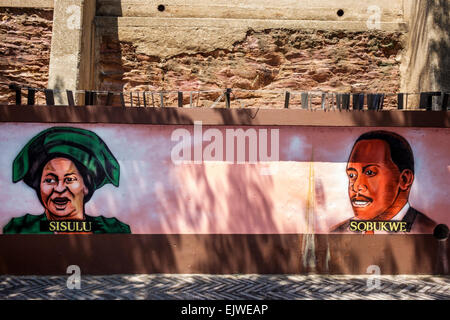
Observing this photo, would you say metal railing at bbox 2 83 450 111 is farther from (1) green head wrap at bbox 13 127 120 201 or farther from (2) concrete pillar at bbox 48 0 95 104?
(1) green head wrap at bbox 13 127 120 201

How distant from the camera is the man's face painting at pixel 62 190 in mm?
5926

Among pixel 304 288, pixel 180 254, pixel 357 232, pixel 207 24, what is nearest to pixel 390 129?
pixel 357 232

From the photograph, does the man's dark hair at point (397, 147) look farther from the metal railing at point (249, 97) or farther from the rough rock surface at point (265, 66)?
the rough rock surface at point (265, 66)

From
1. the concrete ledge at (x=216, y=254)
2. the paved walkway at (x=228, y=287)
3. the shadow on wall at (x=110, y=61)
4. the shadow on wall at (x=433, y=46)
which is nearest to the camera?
the paved walkway at (x=228, y=287)

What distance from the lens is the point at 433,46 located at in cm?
823

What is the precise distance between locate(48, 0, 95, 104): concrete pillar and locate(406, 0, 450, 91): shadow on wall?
7130mm

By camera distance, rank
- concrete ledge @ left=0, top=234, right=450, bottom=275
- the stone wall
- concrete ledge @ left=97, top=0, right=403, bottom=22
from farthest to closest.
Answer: concrete ledge @ left=97, top=0, right=403, bottom=22 < the stone wall < concrete ledge @ left=0, top=234, right=450, bottom=275

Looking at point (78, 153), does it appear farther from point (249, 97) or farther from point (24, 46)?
point (24, 46)

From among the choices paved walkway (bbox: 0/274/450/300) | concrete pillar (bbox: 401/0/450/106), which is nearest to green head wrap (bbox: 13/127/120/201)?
paved walkway (bbox: 0/274/450/300)

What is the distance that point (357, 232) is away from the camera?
238 inches

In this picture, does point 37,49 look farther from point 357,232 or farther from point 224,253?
point 357,232

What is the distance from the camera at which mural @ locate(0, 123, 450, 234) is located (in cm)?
596

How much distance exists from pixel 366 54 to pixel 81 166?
6878 mm

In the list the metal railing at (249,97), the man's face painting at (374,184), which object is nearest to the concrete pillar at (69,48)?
the metal railing at (249,97)
